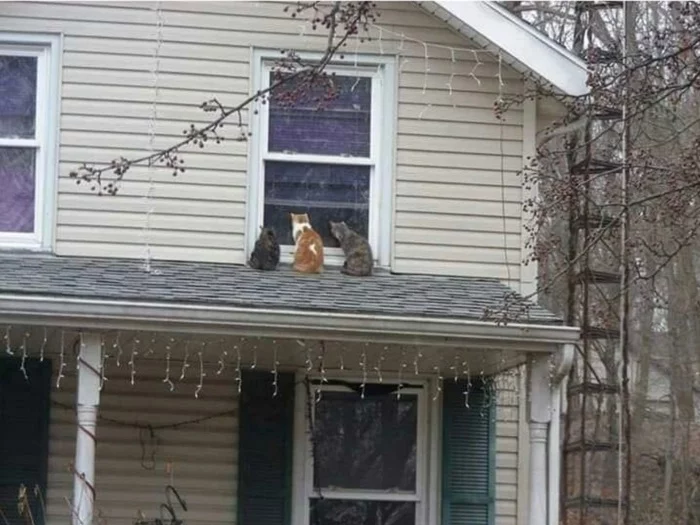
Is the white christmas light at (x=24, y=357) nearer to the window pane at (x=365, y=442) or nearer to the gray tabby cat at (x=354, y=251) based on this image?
the window pane at (x=365, y=442)

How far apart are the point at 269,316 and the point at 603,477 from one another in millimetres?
12756

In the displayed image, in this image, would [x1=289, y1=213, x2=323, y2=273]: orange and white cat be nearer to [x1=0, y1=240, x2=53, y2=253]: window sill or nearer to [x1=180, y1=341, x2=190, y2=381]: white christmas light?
[x1=180, y1=341, x2=190, y2=381]: white christmas light

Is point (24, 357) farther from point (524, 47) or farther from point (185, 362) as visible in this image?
point (524, 47)

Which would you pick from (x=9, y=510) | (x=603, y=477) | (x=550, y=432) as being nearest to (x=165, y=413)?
(x=9, y=510)

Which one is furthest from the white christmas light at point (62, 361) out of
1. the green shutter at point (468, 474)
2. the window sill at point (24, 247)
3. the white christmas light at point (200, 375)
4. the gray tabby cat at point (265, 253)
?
the green shutter at point (468, 474)

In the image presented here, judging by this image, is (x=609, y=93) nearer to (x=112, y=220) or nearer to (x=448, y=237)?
(x=448, y=237)

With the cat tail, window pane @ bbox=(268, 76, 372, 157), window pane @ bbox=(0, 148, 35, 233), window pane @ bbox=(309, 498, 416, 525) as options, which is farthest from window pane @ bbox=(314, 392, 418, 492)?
window pane @ bbox=(0, 148, 35, 233)

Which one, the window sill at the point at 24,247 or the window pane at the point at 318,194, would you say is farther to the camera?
the window pane at the point at 318,194

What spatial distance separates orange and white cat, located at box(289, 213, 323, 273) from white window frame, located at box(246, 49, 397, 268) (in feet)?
0.48

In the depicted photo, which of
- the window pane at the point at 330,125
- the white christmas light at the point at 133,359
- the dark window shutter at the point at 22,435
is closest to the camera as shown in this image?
the white christmas light at the point at 133,359

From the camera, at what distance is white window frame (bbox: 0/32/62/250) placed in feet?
29.0

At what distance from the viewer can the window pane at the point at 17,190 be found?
8.88 meters

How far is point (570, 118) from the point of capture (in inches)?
370

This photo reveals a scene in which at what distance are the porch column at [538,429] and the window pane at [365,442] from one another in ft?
4.72
